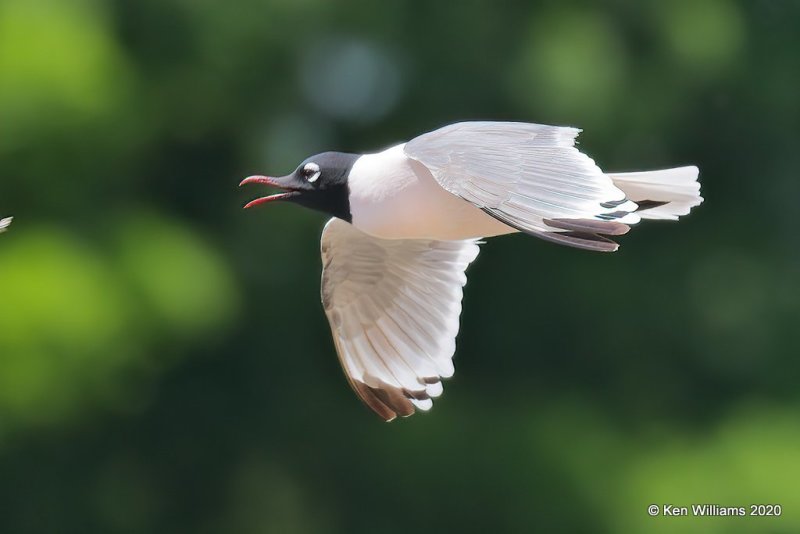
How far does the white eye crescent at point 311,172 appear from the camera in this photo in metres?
3.14

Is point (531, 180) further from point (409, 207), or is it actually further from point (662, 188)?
point (662, 188)

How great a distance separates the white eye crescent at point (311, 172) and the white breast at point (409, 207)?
0.39 ft

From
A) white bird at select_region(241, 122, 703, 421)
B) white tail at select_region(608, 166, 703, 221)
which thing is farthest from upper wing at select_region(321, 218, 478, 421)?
white tail at select_region(608, 166, 703, 221)

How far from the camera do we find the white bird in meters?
2.63

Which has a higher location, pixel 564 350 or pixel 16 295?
pixel 16 295

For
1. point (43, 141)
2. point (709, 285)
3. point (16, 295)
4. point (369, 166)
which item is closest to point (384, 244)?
point (369, 166)

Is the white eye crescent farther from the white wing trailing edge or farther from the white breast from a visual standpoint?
the white wing trailing edge

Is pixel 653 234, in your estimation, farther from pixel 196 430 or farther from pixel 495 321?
pixel 196 430

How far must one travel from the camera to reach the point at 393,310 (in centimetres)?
356

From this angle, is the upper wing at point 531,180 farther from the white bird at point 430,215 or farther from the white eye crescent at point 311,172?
the white eye crescent at point 311,172

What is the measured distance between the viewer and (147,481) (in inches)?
270

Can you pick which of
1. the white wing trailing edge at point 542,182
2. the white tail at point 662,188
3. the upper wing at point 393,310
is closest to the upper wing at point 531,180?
the white wing trailing edge at point 542,182

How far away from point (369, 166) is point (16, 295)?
2544mm

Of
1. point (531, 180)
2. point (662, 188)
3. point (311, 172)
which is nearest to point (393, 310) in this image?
point (311, 172)
